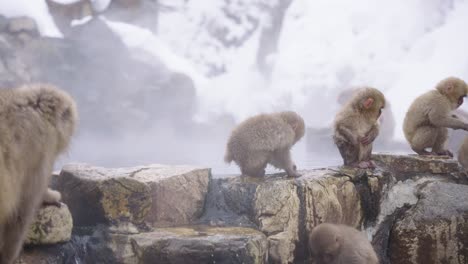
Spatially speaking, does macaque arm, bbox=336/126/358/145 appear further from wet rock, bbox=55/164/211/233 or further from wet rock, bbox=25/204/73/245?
wet rock, bbox=25/204/73/245

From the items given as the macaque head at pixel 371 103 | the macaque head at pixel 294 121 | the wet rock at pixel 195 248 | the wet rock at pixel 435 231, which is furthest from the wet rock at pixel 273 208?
the macaque head at pixel 371 103

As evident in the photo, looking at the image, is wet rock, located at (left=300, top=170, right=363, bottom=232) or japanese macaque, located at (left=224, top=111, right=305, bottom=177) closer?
wet rock, located at (left=300, top=170, right=363, bottom=232)

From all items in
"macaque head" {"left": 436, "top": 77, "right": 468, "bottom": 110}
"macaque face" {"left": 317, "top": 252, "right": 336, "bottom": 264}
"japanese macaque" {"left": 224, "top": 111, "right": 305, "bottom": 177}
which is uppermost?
"macaque head" {"left": 436, "top": 77, "right": 468, "bottom": 110}

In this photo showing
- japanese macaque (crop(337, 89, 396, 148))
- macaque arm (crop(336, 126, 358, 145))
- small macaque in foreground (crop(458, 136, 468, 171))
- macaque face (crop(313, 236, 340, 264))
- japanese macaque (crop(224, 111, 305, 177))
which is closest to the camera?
macaque face (crop(313, 236, 340, 264))

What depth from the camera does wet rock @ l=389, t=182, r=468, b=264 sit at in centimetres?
342

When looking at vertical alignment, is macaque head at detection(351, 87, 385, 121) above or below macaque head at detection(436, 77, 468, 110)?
below

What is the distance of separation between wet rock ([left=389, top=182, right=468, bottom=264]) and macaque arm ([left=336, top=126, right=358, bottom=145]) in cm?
66

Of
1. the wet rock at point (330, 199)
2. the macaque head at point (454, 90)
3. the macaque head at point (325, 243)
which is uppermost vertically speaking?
the macaque head at point (454, 90)

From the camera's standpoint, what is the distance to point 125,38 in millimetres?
9148

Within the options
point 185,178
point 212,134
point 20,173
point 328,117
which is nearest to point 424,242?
point 185,178

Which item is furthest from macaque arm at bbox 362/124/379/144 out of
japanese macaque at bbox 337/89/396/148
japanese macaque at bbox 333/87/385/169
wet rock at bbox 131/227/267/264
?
japanese macaque at bbox 337/89/396/148

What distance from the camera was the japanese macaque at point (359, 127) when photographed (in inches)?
152

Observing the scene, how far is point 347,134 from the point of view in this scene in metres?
3.86

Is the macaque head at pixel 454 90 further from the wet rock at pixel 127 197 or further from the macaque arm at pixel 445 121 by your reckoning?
the wet rock at pixel 127 197
